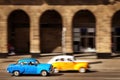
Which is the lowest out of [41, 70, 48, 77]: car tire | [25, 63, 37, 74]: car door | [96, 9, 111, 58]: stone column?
[41, 70, 48, 77]: car tire

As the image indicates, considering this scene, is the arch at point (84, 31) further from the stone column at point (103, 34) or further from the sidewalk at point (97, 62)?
the sidewalk at point (97, 62)

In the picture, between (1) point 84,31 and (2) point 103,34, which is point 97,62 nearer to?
(2) point 103,34

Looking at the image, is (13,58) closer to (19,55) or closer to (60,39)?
(19,55)

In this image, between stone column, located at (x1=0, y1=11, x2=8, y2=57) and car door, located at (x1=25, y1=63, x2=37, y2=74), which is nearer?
car door, located at (x1=25, y1=63, x2=37, y2=74)

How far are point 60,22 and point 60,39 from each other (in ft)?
7.00

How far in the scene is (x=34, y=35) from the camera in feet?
163

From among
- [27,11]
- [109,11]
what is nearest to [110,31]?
[109,11]

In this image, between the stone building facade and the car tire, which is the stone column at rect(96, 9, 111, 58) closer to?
the stone building facade

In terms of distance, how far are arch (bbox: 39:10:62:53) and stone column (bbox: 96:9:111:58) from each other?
6.11 m

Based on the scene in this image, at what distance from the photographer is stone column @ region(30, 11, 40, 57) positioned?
49500mm

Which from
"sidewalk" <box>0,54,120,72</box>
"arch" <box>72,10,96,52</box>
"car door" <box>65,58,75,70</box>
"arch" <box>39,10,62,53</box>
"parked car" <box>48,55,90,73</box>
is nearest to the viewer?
"parked car" <box>48,55,90,73</box>

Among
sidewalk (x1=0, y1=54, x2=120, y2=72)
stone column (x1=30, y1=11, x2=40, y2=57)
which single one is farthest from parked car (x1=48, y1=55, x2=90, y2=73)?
stone column (x1=30, y1=11, x2=40, y2=57)

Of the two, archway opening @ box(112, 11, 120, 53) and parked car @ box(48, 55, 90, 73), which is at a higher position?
archway opening @ box(112, 11, 120, 53)

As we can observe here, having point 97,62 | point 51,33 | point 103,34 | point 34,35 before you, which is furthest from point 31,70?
point 51,33
